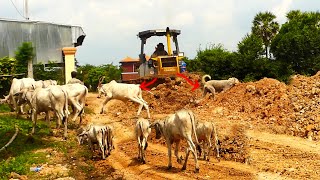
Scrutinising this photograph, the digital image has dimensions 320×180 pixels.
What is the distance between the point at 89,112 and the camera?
23734 mm

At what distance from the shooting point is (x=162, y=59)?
1144 inches

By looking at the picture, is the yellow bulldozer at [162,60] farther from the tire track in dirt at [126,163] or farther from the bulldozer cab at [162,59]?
the tire track in dirt at [126,163]

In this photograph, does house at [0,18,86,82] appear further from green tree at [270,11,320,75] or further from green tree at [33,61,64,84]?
green tree at [270,11,320,75]

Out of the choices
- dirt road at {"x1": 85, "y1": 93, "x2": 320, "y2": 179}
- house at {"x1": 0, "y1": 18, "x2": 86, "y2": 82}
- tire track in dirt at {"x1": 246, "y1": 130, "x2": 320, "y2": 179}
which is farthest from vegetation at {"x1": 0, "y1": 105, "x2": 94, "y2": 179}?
house at {"x1": 0, "y1": 18, "x2": 86, "y2": 82}

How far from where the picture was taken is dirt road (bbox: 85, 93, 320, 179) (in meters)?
12.5

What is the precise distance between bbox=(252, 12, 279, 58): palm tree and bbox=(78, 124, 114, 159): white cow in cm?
3470

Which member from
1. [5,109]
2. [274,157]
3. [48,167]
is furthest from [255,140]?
[5,109]

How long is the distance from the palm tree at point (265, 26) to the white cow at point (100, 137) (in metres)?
34.7

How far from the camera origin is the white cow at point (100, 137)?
14491 millimetres

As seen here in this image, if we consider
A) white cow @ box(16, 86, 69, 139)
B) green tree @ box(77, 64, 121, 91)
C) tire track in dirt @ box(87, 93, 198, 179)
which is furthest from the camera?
green tree @ box(77, 64, 121, 91)

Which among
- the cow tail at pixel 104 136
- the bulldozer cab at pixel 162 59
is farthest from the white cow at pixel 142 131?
the bulldozer cab at pixel 162 59

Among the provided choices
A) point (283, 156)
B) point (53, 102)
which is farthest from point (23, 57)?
point (283, 156)

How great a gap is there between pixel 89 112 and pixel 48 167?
10.5 meters

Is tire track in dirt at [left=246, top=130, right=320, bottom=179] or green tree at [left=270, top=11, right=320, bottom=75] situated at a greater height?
green tree at [left=270, top=11, right=320, bottom=75]
